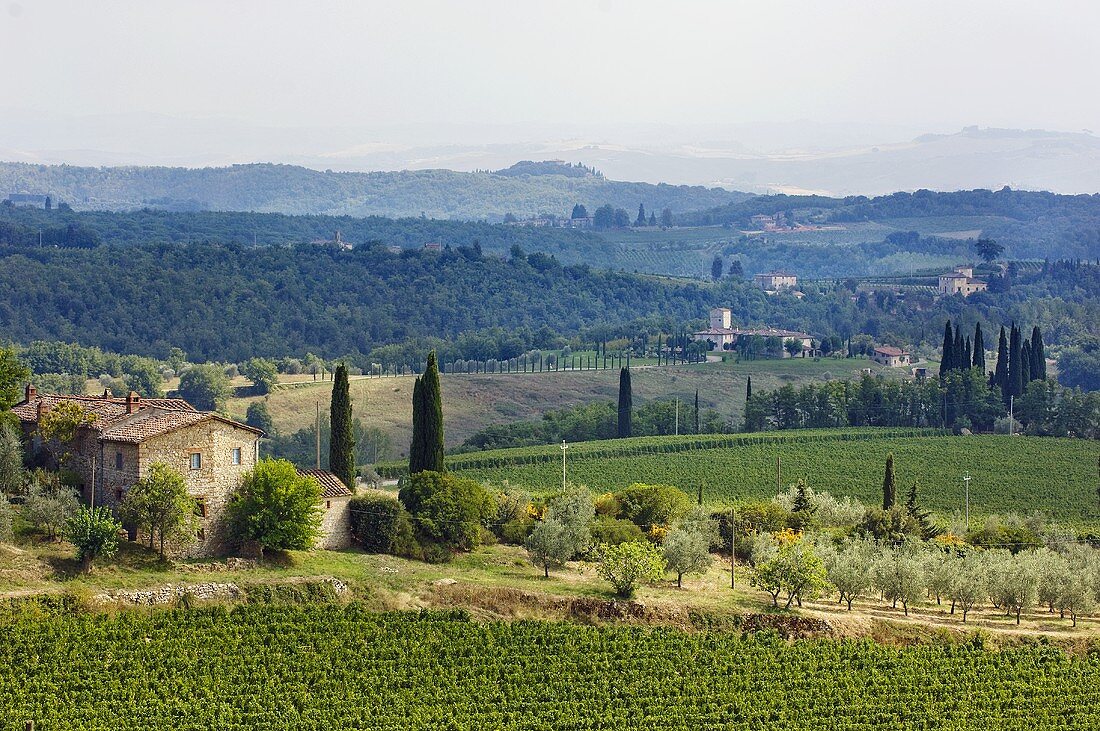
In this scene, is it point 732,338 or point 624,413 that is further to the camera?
point 732,338

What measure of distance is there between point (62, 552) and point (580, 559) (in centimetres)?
1588

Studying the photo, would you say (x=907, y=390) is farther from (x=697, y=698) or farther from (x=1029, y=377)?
(x=697, y=698)

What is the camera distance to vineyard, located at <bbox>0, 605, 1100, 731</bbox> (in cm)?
3747

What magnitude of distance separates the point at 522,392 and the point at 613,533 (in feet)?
235

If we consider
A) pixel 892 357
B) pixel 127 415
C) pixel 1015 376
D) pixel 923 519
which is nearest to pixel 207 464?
pixel 127 415

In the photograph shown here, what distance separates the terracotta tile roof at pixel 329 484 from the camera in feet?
160

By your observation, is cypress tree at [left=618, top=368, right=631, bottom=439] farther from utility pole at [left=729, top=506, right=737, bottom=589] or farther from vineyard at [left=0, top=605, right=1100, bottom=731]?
vineyard at [left=0, top=605, right=1100, bottom=731]

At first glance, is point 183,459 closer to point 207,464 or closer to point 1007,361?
point 207,464

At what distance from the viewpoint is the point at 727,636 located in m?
44.7

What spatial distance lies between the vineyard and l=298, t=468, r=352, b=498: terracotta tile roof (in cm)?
660

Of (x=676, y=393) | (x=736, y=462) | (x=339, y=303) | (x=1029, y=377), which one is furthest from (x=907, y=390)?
(x=339, y=303)

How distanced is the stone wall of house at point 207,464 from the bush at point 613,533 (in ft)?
38.5

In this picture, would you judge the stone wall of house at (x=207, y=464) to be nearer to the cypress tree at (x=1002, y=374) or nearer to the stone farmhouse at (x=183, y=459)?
the stone farmhouse at (x=183, y=459)

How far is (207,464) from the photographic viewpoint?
4575 cm
